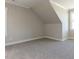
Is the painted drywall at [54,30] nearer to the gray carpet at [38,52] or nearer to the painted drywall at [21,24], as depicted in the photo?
the painted drywall at [21,24]

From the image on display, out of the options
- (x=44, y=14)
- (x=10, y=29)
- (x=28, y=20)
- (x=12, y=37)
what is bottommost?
(x=12, y=37)

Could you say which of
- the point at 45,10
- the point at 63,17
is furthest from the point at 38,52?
the point at 63,17

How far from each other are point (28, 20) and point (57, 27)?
6.28ft

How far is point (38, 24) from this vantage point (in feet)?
21.8

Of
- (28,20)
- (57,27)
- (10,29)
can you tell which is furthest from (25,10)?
(57,27)

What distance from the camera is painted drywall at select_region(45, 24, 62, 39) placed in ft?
19.9

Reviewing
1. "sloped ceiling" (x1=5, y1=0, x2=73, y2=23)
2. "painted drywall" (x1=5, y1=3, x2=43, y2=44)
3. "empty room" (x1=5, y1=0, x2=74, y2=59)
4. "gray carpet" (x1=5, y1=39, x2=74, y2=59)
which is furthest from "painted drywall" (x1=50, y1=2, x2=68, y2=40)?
"gray carpet" (x1=5, y1=39, x2=74, y2=59)

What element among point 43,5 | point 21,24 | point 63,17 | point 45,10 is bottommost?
point 21,24

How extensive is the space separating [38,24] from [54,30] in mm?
1186

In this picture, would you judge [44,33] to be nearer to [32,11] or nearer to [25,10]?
[32,11]

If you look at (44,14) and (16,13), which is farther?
(44,14)

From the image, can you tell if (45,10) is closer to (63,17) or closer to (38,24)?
(63,17)

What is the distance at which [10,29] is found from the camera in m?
4.65
